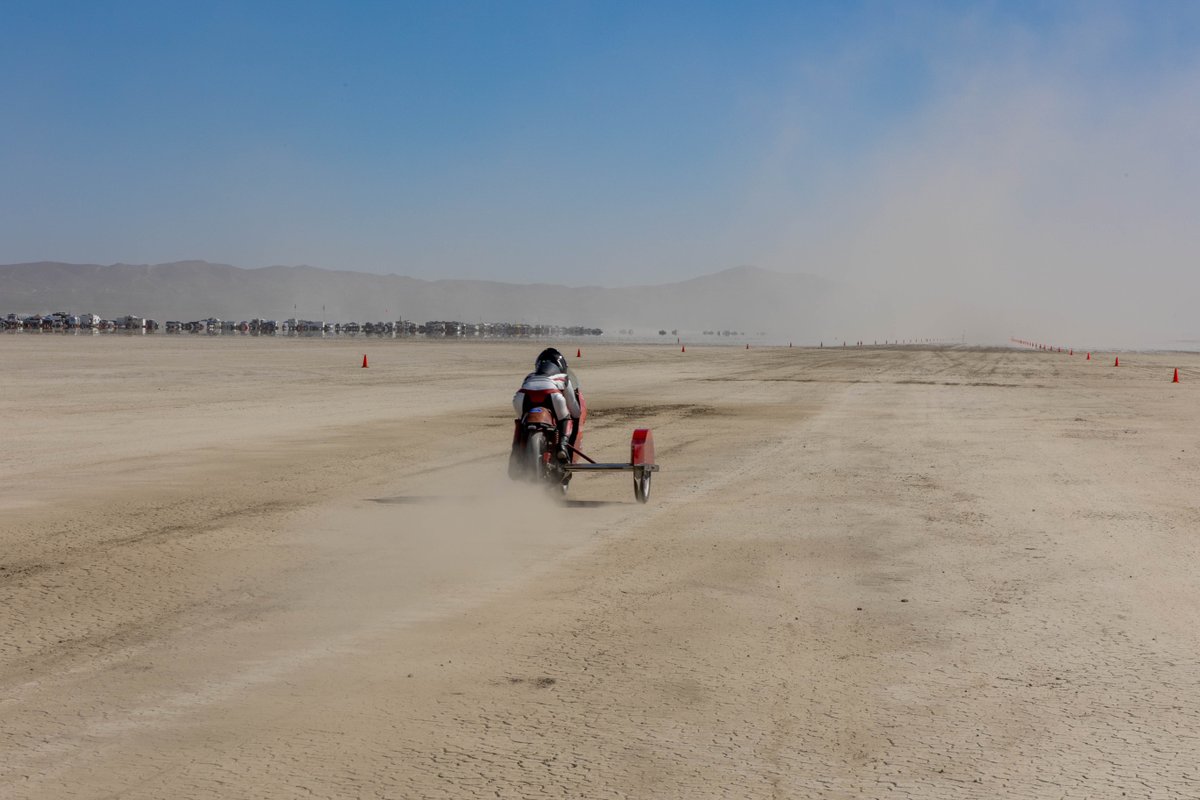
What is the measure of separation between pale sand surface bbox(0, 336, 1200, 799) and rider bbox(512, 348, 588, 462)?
2.66 feet

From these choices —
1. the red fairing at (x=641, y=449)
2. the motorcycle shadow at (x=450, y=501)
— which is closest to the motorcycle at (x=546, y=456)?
the red fairing at (x=641, y=449)

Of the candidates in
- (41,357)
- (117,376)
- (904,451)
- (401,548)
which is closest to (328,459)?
(401,548)

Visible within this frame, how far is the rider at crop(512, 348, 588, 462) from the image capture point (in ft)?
39.4

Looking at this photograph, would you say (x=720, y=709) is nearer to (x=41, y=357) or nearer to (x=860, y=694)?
(x=860, y=694)

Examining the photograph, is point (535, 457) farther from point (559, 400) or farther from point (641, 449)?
point (641, 449)

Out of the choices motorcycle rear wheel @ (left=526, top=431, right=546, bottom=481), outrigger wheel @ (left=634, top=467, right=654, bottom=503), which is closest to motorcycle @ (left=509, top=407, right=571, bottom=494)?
motorcycle rear wheel @ (left=526, top=431, right=546, bottom=481)

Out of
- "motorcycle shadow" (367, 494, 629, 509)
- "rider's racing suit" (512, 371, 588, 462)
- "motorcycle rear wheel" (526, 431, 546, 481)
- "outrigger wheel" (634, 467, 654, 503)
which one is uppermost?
"rider's racing suit" (512, 371, 588, 462)

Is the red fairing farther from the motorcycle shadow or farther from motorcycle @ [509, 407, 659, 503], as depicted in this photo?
the motorcycle shadow

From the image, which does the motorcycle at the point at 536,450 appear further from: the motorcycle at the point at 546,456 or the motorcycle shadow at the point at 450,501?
the motorcycle shadow at the point at 450,501

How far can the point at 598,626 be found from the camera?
712 cm

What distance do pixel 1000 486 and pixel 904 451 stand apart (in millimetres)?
3700

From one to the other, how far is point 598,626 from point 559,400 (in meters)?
5.21

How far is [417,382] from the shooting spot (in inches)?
1439

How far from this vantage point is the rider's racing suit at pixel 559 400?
11992 mm
